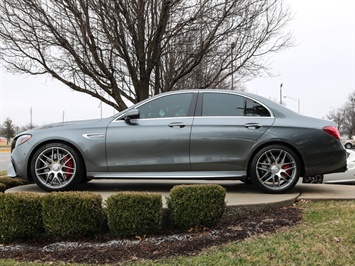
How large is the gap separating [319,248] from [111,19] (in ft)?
23.3

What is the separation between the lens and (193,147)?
484 centimetres

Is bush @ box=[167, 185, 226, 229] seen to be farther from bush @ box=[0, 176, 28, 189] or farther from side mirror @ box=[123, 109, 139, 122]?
bush @ box=[0, 176, 28, 189]

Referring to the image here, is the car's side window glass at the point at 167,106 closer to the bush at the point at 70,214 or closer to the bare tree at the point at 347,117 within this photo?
the bush at the point at 70,214

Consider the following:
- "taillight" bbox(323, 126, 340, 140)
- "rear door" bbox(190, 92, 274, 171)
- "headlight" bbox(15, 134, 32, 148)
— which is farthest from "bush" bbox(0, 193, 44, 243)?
"taillight" bbox(323, 126, 340, 140)

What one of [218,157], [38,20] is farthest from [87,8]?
[218,157]

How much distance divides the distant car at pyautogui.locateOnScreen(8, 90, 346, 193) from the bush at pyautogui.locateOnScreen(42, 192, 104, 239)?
1100 millimetres

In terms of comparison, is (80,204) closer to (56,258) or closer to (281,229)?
(56,258)

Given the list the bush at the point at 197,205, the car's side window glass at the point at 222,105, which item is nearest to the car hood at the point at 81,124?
the car's side window glass at the point at 222,105

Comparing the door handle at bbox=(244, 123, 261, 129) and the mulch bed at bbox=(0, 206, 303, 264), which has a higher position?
the door handle at bbox=(244, 123, 261, 129)

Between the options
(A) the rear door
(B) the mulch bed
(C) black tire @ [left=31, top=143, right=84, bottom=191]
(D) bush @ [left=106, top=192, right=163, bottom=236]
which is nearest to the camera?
(B) the mulch bed

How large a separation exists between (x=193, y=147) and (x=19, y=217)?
2.24 meters

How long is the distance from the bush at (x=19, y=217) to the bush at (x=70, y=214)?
147mm

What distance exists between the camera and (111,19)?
338 inches

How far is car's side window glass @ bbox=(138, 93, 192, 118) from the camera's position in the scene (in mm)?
5067
